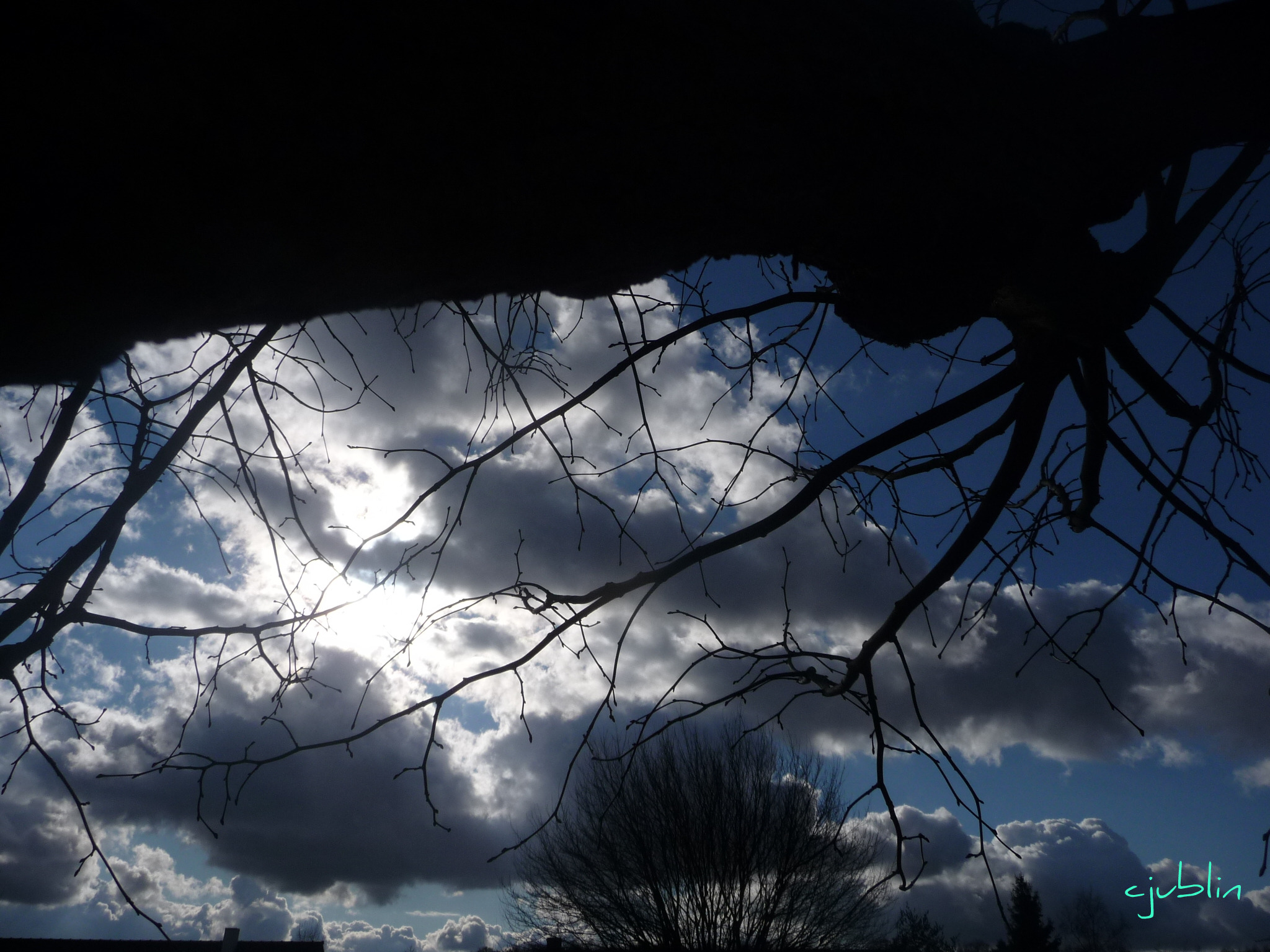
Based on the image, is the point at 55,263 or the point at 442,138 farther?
the point at 442,138

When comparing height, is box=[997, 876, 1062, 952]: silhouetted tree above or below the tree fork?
below

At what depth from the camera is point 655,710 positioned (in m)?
2.10

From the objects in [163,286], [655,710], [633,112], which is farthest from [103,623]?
[633,112]

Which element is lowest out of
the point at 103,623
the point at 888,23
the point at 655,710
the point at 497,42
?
the point at 655,710

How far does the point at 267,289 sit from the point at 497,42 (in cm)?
40

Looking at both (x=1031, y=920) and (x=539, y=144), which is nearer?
(x=539, y=144)

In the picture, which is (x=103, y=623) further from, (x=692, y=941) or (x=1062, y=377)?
(x=692, y=941)

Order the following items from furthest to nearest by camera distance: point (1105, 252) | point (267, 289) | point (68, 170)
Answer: point (1105, 252) → point (267, 289) → point (68, 170)

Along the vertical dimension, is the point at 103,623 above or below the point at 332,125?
below

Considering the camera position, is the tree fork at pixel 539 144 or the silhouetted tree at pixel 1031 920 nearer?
the tree fork at pixel 539 144

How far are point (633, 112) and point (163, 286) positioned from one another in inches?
23.7

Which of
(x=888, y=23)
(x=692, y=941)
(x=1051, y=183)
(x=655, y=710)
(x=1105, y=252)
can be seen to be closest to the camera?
(x=888, y=23)

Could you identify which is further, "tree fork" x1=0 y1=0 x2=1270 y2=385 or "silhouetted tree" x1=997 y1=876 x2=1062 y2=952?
"silhouetted tree" x1=997 y1=876 x2=1062 y2=952

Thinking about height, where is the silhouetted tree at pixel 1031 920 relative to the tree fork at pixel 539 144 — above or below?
below
